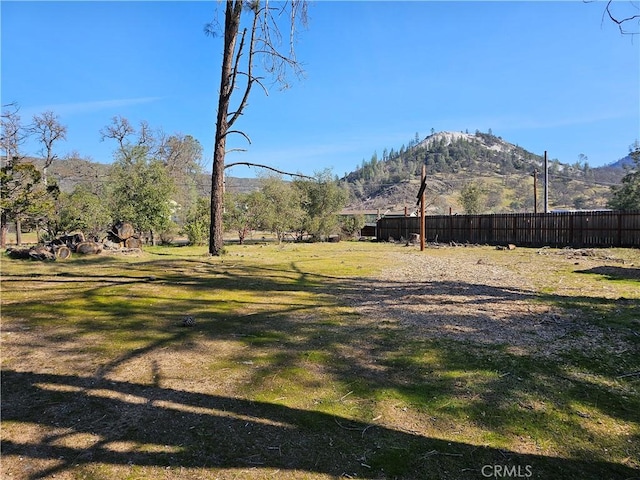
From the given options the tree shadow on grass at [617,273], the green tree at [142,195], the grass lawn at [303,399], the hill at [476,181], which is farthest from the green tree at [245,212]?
the hill at [476,181]

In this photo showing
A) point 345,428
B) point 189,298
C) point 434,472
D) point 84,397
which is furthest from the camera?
point 189,298

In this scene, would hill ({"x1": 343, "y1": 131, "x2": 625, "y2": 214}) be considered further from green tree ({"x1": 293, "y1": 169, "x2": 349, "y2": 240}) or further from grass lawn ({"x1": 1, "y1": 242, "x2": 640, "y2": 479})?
grass lawn ({"x1": 1, "y1": 242, "x2": 640, "y2": 479})

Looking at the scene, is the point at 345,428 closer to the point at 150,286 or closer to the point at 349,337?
the point at 349,337

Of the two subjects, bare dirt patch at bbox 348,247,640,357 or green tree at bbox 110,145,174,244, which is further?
green tree at bbox 110,145,174,244

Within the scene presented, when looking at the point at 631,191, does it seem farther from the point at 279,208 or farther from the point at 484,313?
the point at 484,313

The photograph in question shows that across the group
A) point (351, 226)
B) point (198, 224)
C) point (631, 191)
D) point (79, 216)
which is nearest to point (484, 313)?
point (79, 216)

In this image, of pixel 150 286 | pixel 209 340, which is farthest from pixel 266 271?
pixel 209 340

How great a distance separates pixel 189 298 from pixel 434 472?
444cm

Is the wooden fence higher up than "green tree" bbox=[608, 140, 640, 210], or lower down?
lower down

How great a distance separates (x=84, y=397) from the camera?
2406 millimetres

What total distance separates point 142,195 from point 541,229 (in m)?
20.5

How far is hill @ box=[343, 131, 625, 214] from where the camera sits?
296 feet
